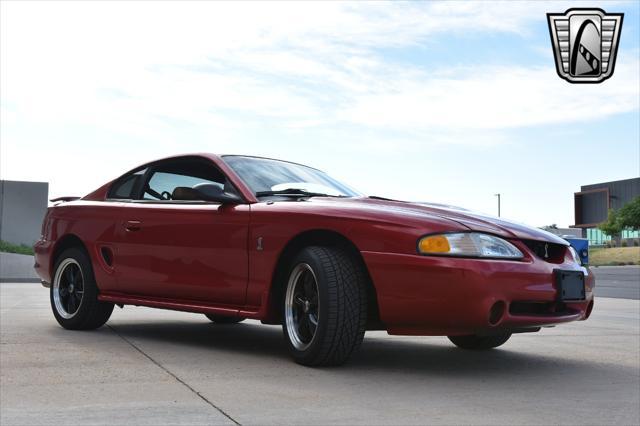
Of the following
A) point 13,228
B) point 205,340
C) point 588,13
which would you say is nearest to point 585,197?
point 13,228

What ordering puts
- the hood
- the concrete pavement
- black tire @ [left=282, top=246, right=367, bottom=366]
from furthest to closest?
the concrete pavement
the hood
black tire @ [left=282, top=246, right=367, bottom=366]

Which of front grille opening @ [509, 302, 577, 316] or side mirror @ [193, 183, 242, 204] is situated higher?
side mirror @ [193, 183, 242, 204]

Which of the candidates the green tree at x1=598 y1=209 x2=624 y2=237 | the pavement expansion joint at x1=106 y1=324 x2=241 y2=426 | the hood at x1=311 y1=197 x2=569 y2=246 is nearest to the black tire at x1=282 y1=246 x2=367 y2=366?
the hood at x1=311 y1=197 x2=569 y2=246

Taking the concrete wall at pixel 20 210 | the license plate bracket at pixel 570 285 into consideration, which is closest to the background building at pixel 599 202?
the concrete wall at pixel 20 210

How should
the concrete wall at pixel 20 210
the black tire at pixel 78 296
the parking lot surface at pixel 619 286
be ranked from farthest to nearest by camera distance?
the concrete wall at pixel 20 210 → the parking lot surface at pixel 619 286 → the black tire at pixel 78 296

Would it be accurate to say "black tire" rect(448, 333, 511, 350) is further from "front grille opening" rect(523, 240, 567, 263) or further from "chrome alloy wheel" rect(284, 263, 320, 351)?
"chrome alloy wheel" rect(284, 263, 320, 351)

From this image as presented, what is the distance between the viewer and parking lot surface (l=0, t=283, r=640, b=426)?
372 cm

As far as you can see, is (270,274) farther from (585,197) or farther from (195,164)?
(585,197)

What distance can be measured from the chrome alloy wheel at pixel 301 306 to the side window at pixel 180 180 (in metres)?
Answer: 1.11

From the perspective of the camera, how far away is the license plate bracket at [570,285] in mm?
4828

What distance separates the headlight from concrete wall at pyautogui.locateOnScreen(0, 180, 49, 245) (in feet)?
110

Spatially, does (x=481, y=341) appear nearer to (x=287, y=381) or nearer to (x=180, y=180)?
(x=287, y=381)

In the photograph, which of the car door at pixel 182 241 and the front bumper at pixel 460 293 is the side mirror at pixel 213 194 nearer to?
the car door at pixel 182 241

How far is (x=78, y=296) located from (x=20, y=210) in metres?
31.2
